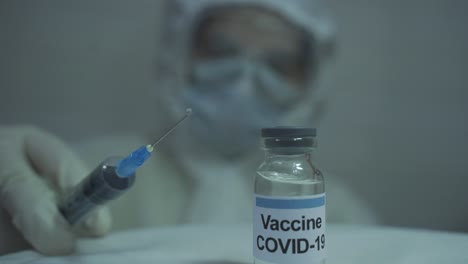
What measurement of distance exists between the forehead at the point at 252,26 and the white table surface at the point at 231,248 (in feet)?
1.92

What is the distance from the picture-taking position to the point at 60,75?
3.62 feet

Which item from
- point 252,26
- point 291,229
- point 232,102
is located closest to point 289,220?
point 291,229

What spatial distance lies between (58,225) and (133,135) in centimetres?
61

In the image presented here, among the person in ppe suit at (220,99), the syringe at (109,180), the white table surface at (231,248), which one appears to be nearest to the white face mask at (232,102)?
the person in ppe suit at (220,99)

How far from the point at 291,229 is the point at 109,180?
0.28m

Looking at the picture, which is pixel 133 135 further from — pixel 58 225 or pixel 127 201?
pixel 58 225

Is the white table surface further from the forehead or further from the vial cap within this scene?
the forehead

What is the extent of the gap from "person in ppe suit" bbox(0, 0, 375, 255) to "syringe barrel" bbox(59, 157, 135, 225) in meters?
0.39

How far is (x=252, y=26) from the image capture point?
3.36 ft

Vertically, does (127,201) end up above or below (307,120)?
below

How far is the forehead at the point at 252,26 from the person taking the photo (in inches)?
40.0

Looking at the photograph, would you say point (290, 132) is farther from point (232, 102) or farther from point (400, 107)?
point (400, 107)

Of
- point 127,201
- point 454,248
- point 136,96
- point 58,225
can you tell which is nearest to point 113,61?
point 136,96

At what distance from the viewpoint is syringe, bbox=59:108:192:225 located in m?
0.48
